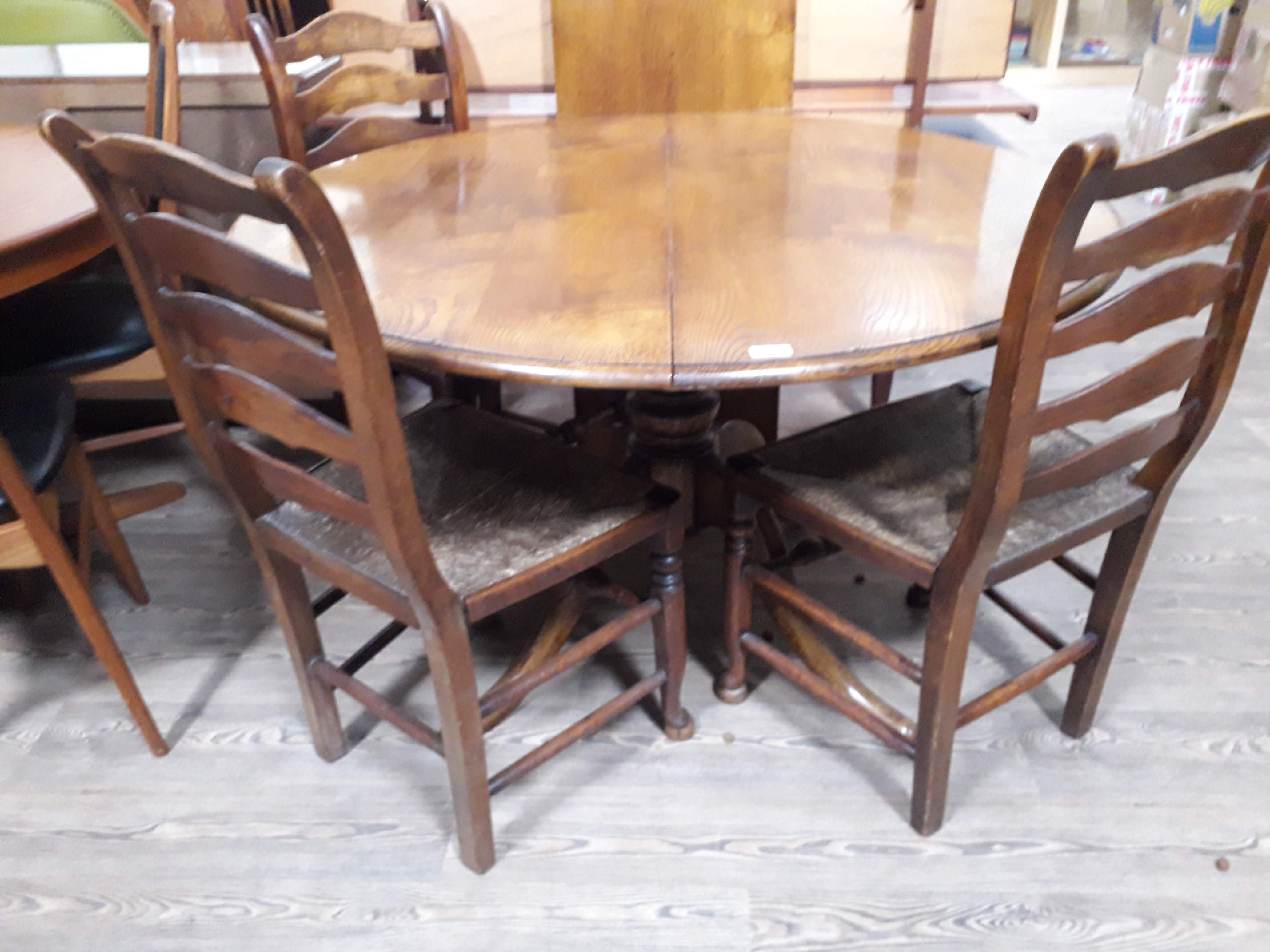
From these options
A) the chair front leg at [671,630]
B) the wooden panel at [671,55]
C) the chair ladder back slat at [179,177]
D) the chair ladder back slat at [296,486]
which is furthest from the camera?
the wooden panel at [671,55]

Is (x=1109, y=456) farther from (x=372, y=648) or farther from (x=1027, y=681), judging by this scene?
(x=372, y=648)

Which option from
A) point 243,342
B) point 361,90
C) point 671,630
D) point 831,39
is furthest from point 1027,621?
point 831,39

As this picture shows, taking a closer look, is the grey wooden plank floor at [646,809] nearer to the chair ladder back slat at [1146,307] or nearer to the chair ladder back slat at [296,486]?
the chair ladder back slat at [296,486]

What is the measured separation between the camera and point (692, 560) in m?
1.95

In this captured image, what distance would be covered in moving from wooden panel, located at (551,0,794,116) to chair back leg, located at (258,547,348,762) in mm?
1450

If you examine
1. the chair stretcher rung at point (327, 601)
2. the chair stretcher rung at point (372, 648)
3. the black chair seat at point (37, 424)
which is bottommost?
the chair stretcher rung at point (372, 648)

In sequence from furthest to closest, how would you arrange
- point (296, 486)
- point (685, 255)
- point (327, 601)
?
point (327, 601) < point (685, 255) < point (296, 486)

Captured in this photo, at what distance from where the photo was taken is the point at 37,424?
1.40m

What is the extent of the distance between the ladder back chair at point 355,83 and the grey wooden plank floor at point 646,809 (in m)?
0.95

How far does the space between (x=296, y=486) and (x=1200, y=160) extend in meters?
1.02

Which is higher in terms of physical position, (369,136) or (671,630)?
(369,136)

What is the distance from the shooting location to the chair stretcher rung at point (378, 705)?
4.12 feet

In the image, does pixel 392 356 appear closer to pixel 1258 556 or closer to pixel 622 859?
pixel 622 859

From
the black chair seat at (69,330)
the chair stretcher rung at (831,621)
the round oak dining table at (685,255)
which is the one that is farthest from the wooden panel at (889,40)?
the black chair seat at (69,330)
